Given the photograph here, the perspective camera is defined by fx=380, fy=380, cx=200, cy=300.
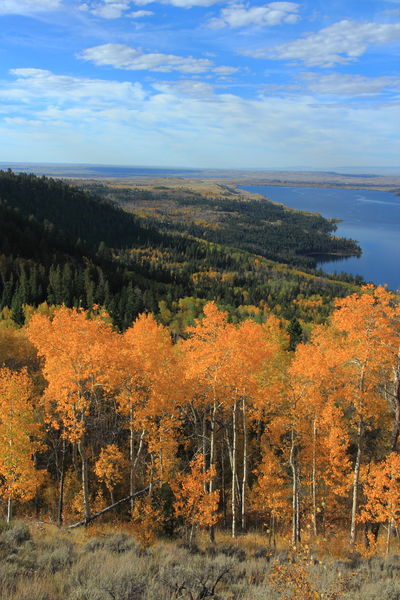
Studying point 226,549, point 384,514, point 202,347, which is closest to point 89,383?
point 202,347

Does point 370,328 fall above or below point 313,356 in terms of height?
above

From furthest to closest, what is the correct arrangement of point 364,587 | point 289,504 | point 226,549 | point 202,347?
1. point 289,504
2. point 202,347
3. point 226,549
4. point 364,587

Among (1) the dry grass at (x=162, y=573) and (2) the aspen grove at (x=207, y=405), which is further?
(2) the aspen grove at (x=207, y=405)

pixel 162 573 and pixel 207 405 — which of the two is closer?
pixel 162 573

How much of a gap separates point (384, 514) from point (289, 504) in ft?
47.9

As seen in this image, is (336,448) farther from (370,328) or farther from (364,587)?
(364,587)

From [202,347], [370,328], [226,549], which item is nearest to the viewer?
[226,549]

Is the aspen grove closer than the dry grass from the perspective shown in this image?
No

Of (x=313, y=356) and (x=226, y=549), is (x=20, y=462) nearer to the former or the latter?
(x=226, y=549)

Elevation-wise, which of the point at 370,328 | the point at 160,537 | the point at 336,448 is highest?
the point at 370,328

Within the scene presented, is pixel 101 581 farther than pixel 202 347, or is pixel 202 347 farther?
pixel 202 347

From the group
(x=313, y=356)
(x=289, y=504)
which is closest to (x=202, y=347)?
(x=313, y=356)

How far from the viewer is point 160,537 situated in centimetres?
2248

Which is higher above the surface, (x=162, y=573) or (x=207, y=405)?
(x=162, y=573)
